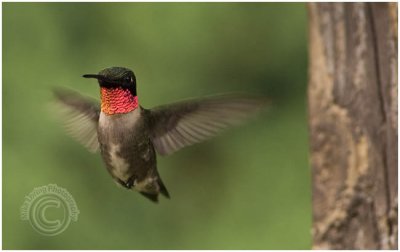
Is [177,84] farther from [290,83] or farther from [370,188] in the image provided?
[370,188]

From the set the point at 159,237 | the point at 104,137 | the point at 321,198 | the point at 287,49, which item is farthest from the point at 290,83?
the point at 104,137

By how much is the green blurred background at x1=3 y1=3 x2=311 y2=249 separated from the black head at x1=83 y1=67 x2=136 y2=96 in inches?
58.7

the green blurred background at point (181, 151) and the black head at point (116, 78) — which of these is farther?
the green blurred background at point (181, 151)

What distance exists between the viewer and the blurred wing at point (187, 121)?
1.86 m

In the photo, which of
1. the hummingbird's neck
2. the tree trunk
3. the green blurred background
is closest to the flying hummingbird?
the hummingbird's neck

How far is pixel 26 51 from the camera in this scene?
3383 mm

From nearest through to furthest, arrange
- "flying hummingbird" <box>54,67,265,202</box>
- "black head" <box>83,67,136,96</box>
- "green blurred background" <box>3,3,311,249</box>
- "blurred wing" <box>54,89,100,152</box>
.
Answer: "black head" <box>83,67,136,96</box>, "flying hummingbird" <box>54,67,265,202</box>, "blurred wing" <box>54,89,100,152</box>, "green blurred background" <box>3,3,311,249</box>

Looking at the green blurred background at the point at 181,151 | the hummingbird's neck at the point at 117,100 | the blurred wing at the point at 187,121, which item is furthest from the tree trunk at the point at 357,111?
the green blurred background at the point at 181,151

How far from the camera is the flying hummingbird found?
1776mm

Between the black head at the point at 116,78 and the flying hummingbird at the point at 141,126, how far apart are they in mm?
45

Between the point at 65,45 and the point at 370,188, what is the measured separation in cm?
181

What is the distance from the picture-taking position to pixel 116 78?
5.18 feet

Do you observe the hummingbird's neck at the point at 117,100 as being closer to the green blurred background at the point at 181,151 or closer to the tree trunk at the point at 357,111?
the tree trunk at the point at 357,111

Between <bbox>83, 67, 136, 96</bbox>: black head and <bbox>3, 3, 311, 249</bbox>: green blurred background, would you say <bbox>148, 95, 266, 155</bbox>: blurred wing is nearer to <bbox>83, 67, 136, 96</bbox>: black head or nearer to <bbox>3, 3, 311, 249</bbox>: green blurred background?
<bbox>83, 67, 136, 96</bbox>: black head
